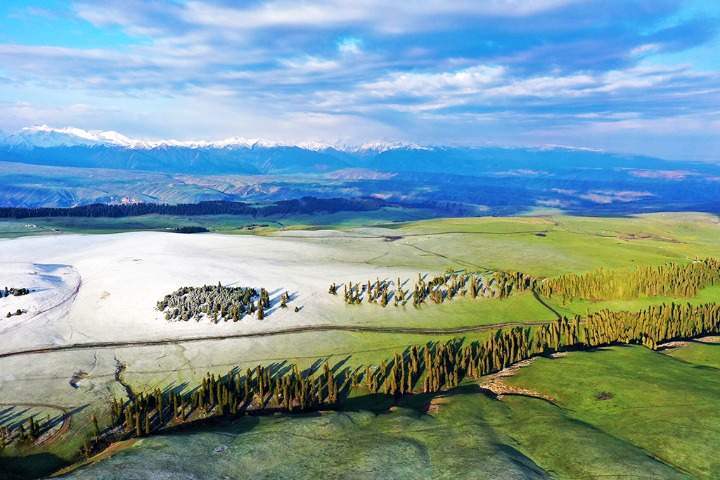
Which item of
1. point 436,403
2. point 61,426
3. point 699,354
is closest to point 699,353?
point 699,354

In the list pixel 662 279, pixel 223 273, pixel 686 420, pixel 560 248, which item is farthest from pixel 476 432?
pixel 560 248

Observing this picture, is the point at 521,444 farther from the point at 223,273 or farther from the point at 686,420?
the point at 223,273

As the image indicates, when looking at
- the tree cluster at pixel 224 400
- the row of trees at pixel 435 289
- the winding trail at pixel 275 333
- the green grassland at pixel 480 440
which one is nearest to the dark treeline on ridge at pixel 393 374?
the tree cluster at pixel 224 400

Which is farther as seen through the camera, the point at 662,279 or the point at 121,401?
the point at 662,279

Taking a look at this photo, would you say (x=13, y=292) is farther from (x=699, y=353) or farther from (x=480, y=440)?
(x=699, y=353)

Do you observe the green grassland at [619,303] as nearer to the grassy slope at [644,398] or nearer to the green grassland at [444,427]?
the green grassland at [444,427]

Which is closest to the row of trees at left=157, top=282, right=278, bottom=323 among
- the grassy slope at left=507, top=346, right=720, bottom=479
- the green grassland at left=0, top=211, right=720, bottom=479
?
the green grassland at left=0, top=211, right=720, bottom=479
